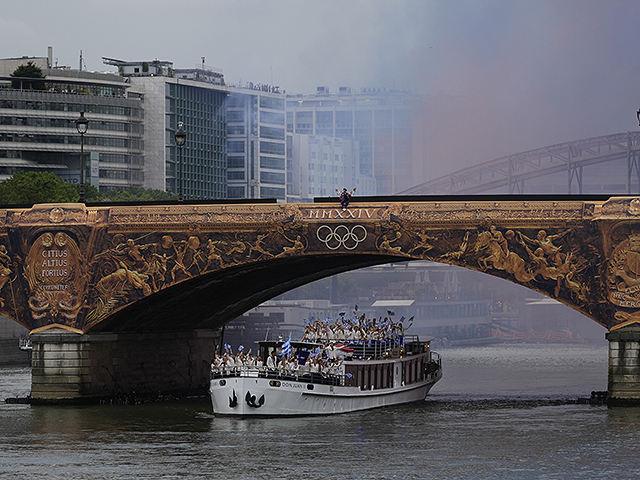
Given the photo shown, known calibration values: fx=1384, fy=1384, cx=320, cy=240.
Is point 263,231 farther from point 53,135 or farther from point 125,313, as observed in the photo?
point 53,135

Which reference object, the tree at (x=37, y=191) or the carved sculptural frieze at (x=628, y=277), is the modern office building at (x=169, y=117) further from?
the carved sculptural frieze at (x=628, y=277)

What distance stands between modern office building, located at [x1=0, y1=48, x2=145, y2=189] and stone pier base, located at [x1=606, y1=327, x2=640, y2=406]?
4650 inches

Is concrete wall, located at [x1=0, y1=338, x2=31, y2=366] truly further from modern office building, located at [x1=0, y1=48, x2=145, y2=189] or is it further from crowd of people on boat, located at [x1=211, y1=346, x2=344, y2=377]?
modern office building, located at [x1=0, y1=48, x2=145, y2=189]

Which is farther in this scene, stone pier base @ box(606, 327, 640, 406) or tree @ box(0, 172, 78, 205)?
tree @ box(0, 172, 78, 205)

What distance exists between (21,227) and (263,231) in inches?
521

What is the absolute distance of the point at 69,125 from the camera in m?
175

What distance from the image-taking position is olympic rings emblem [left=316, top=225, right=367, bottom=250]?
2692 inches

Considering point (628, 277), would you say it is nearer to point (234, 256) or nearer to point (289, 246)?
point (289, 246)

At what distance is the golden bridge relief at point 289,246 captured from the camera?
65.6 metres

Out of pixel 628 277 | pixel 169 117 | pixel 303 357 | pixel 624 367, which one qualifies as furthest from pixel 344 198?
pixel 169 117

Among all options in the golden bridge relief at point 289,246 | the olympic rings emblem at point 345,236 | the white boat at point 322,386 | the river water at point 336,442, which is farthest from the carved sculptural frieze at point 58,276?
the olympic rings emblem at point 345,236

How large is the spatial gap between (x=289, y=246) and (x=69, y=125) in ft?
366

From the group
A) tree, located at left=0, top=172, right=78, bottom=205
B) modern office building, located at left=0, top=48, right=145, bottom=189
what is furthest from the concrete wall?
modern office building, located at left=0, top=48, right=145, bottom=189

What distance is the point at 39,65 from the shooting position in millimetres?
185000
